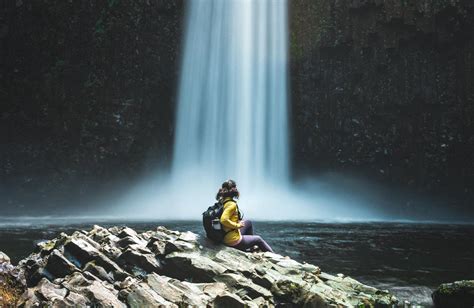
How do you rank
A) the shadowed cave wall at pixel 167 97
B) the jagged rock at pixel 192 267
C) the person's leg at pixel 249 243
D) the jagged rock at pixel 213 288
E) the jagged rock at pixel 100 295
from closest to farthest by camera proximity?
the jagged rock at pixel 100 295
the jagged rock at pixel 213 288
the jagged rock at pixel 192 267
the person's leg at pixel 249 243
the shadowed cave wall at pixel 167 97

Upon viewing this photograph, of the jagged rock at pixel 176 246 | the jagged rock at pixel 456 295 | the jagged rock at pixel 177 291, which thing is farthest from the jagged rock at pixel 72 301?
the jagged rock at pixel 456 295

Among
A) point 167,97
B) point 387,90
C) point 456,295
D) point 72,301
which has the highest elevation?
point 387,90

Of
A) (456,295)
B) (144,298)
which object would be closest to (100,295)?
(144,298)

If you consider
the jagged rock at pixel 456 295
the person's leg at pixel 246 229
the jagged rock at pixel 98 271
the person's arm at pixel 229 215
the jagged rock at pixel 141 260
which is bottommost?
the jagged rock at pixel 456 295

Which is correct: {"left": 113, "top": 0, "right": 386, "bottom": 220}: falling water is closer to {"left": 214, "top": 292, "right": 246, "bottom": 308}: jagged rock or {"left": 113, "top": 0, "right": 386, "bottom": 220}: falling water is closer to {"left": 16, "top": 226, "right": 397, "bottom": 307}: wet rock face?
{"left": 16, "top": 226, "right": 397, "bottom": 307}: wet rock face

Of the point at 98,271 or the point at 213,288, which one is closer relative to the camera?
the point at 213,288

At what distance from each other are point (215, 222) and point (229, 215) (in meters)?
0.35

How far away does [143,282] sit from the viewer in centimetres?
742

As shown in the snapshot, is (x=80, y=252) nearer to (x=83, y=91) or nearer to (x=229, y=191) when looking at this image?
(x=229, y=191)

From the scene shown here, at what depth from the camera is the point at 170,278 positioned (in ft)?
25.4

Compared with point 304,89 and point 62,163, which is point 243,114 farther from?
point 62,163

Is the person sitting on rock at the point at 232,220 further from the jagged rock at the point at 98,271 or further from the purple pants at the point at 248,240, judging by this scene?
the jagged rock at the point at 98,271

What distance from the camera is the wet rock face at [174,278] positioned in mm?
6883

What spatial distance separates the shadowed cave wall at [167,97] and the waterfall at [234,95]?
90 cm
